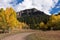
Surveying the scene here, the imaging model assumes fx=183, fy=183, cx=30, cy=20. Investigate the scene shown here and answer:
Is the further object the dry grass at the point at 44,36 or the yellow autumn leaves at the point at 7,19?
the yellow autumn leaves at the point at 7,19

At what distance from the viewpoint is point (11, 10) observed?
2776 inches

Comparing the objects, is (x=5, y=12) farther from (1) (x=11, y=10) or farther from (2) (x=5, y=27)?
(2) (x=5, y=27)

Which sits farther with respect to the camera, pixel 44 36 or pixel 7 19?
pixel 7 19

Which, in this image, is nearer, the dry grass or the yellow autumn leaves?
the dry grass

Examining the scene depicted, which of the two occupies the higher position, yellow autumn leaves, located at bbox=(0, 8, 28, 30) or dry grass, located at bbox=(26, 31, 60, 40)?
yellow autumn leaves, located at bbox=(0, 8, 28, 30)

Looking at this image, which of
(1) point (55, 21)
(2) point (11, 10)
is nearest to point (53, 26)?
(1) point (55, 21)

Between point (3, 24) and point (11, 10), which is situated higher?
point (11, 10)

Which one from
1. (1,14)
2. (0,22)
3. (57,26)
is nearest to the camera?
(0,22)

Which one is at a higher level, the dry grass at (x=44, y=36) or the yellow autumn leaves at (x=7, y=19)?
the yellow autumn leaves at (x=7, y=19)

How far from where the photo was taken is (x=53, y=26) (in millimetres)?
117688

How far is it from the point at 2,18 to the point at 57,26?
165ft

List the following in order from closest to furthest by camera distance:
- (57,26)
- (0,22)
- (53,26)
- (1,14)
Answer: (0,22) < (1,14) < (57,26) < (53,26)

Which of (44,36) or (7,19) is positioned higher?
(7,19)

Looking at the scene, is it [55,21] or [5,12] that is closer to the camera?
[5,12]
